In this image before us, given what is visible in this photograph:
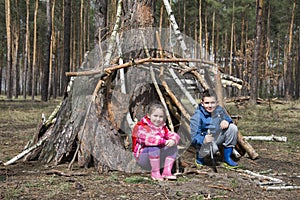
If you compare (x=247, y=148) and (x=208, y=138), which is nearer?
(x=208, y=138)

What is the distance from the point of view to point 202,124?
399 centimetres

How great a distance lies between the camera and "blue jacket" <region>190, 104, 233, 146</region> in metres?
3.96

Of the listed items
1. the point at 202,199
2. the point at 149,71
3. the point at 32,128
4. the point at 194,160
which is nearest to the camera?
the point at 202,199

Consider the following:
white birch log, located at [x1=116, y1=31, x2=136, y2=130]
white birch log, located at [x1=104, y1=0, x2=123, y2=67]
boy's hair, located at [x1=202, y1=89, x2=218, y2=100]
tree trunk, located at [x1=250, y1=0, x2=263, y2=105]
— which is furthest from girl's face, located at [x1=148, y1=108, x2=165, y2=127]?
tree trunk, located at [x1=250, y1=0, x2=263, y2=105]

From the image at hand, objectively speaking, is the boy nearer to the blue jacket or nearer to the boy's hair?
the blue jacket

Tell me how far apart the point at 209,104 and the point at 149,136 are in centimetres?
84

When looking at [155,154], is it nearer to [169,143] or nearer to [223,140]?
[169,143]

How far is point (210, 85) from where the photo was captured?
4734 mm

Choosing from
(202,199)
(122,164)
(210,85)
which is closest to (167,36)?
(210,85)

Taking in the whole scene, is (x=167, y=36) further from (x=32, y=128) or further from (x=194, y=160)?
(x=32, y=128)

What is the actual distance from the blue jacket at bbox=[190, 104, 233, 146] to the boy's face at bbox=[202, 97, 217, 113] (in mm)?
46

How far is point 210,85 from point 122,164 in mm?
1696

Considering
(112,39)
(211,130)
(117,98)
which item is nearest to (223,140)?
(211,130)

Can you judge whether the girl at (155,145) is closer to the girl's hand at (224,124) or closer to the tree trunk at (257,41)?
the girl's hand at (224,124)
